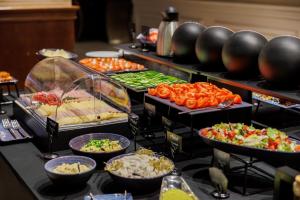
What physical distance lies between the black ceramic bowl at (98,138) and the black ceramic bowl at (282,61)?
728 mm

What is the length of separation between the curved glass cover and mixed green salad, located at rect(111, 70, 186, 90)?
17cm

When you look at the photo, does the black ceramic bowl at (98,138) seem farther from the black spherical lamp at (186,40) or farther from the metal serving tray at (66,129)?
the black spherical lamp at (186,40)

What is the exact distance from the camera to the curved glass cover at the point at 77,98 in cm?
242

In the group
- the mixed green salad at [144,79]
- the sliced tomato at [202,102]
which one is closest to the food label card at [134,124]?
the sliced tomato at [202,102]

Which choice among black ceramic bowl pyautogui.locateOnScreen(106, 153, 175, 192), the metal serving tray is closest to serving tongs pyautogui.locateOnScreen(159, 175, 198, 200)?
black ceramic bowl pyautogui.locateOnScreen(106, 153, 175, 192)

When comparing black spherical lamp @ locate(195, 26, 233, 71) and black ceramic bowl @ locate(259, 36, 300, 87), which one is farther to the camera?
black spherical lamp @ locate(195, 26, 233, 71)

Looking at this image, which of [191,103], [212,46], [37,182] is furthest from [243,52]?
[37,182]

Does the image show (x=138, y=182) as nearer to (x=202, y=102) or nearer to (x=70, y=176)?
(x=70, y=176)

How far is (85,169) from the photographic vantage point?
193 centimetres

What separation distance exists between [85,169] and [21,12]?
3698 mm

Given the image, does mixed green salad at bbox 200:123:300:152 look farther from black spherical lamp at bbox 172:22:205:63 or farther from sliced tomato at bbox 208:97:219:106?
black spherical lamp at bbox 172:22:205:63

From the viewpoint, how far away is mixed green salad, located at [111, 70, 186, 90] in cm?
272

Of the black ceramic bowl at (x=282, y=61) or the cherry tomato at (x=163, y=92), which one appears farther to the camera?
the cherry tomato at (x=163, y=92)

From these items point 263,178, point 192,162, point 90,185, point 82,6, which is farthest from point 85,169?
point 82,6
